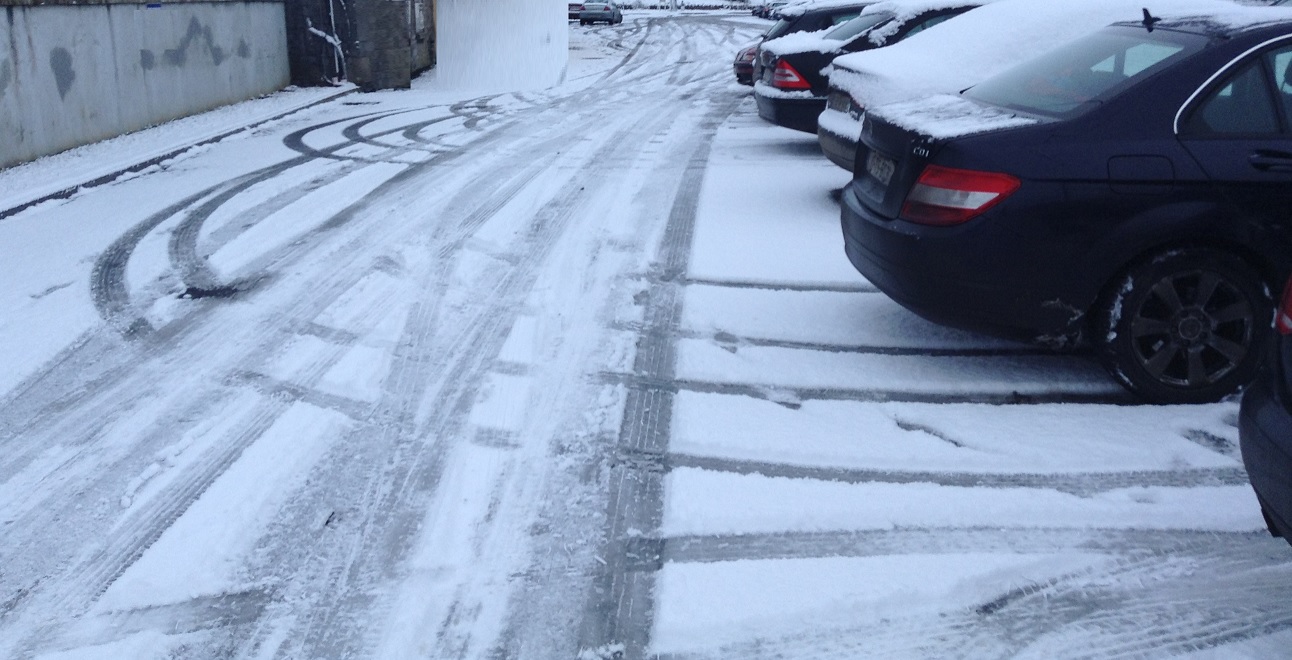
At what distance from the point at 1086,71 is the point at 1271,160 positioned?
979mm

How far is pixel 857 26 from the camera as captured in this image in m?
11.3

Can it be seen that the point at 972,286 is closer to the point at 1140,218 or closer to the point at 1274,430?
the point at 1140,218

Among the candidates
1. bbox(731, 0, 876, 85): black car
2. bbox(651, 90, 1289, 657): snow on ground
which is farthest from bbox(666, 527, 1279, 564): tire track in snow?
bbox(731, 0, 876, 85): black car

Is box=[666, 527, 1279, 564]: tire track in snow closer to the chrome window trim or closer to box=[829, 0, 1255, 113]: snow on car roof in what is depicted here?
the chrome window trim

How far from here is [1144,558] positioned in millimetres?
3549

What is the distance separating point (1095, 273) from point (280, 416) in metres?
3.45

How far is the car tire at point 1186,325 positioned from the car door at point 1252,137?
0.24 meters

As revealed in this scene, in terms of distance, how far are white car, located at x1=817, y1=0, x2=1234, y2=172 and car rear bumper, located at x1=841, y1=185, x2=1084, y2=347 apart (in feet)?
9.82

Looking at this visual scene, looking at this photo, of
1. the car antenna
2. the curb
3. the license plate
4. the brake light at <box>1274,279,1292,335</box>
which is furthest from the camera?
the curb

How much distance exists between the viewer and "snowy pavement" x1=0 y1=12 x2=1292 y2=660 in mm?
3182

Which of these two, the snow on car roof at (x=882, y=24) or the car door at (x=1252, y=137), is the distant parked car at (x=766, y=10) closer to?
the snow on car roof at (x=882, y=24)

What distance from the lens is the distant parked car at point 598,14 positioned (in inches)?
1725

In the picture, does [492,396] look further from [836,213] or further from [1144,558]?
[836,213]

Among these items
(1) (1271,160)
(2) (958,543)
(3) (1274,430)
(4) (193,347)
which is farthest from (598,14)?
(3) (1274,430)
